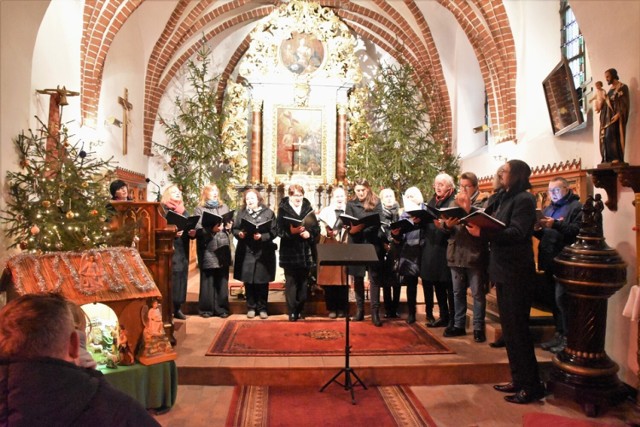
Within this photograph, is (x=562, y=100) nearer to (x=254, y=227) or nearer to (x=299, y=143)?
(x=254, y=227)

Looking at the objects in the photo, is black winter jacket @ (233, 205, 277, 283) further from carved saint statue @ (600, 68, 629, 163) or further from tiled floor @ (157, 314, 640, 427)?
carved saint statue @ (600, 68, 629, 163)

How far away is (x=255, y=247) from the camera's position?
18.6 ft

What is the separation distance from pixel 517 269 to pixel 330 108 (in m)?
8.41

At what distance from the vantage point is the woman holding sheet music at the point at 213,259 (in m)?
5.62

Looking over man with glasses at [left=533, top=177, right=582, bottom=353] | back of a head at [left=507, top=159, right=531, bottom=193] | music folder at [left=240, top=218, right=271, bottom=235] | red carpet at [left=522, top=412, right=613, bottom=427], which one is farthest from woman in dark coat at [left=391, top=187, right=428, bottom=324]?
red carpet at [left=522, top=412, right=613, bottom=427]

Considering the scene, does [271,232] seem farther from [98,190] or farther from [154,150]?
[154,150]

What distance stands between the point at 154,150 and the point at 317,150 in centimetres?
378

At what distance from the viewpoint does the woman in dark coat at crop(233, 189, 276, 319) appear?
5.63 metres

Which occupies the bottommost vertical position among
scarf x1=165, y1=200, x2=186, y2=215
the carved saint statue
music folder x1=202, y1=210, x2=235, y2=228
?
music folder x1=202, y1=210, x2=235, y2=228

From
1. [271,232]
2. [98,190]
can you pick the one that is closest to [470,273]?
[271,232]

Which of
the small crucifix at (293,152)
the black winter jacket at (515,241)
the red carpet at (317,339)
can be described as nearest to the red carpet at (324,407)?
the red carpet at (317,339)

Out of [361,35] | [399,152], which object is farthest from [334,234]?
[361,35]

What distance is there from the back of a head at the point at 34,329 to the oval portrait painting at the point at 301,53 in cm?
1078

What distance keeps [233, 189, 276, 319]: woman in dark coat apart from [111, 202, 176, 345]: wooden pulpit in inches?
47.9
